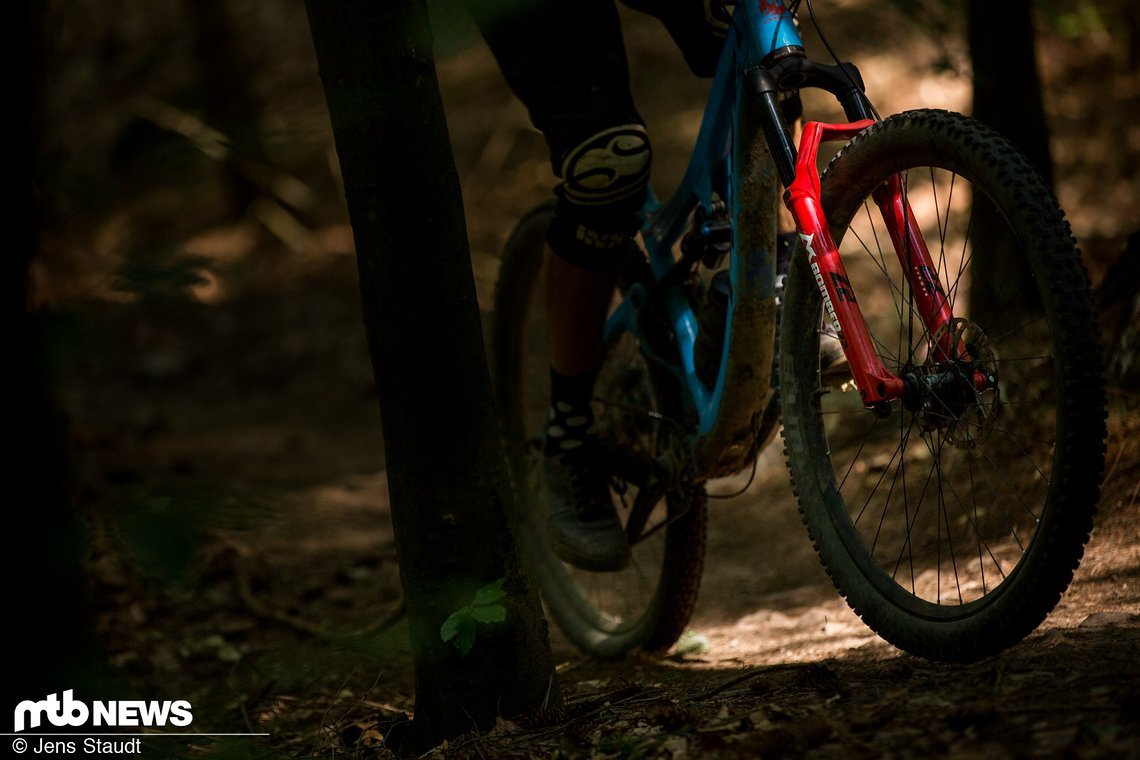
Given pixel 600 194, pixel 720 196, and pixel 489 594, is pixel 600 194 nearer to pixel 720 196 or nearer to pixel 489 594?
pixel 720 196

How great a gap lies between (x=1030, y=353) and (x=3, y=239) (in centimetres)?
295

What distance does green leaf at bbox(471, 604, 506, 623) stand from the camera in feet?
6.86

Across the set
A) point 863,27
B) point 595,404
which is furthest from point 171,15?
point 595,404

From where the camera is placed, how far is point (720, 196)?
2.59m

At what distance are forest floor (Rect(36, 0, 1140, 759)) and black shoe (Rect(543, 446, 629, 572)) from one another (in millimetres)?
334

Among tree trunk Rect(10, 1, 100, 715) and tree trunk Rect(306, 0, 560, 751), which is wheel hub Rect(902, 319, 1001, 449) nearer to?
tree trunk Rect(306, 0, 560, 751)

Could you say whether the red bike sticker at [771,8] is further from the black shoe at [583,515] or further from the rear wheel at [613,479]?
the black shoe at [583,515]

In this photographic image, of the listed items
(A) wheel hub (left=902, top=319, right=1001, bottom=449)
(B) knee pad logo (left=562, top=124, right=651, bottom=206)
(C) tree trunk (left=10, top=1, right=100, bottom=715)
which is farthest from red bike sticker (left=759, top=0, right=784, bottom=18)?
(C) tree trunk (left=10, top=1, right=100, bottom=715)

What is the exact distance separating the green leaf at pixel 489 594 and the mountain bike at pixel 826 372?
0.64 metres

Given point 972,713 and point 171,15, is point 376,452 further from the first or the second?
point 171,15

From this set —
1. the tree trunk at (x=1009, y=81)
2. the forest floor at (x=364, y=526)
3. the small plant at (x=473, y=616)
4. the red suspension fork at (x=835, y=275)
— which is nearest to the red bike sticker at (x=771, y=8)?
the red suspension fork at (x=835, y=275)

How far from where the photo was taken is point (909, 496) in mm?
3670

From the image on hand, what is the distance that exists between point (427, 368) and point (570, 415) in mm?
982

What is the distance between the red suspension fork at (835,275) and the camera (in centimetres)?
194
